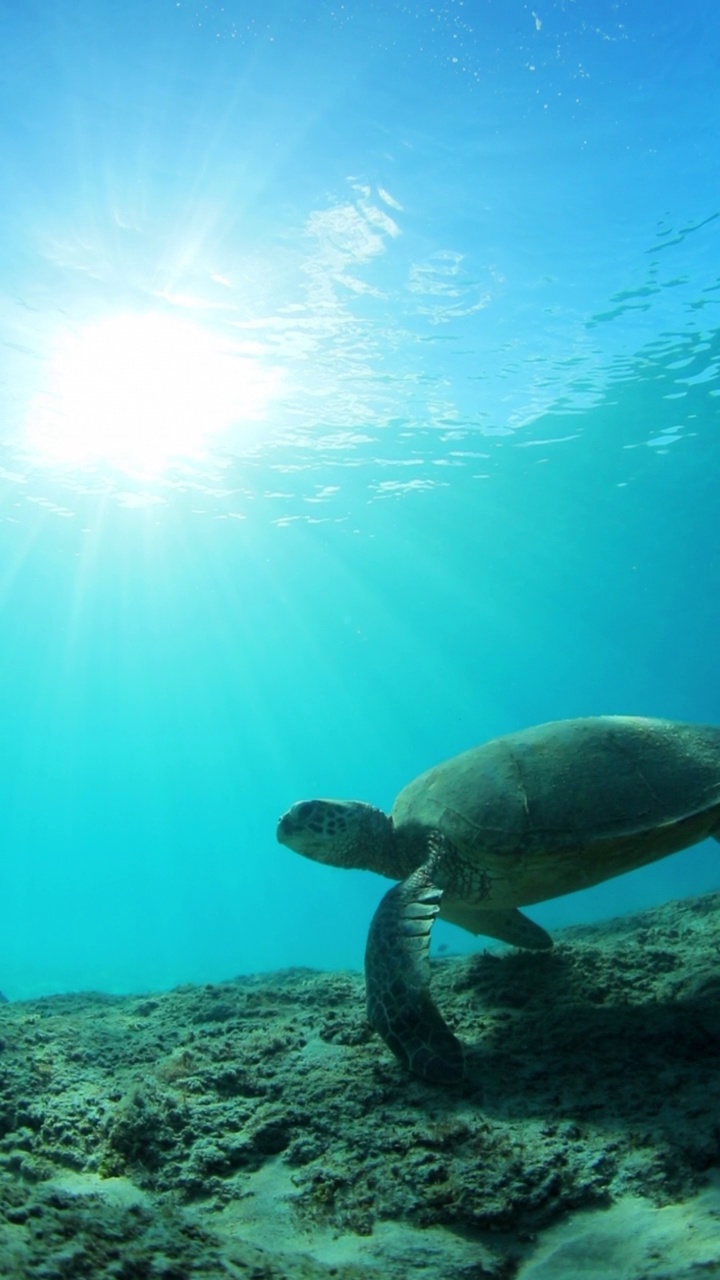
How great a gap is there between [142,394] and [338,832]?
1919 cm

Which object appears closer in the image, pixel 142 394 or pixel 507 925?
pixel 507 925

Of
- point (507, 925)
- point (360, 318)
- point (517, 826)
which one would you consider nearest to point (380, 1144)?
point (517, 826)

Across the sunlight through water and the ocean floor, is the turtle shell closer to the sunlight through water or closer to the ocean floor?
the ocean floor

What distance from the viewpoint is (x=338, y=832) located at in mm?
4492

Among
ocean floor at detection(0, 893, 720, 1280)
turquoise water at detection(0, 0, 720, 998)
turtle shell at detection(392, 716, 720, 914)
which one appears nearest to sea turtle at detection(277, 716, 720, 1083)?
turtle shell at detection(392, 716, 720, 914)

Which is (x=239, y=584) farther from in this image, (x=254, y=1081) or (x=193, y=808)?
(x=193, y=808)

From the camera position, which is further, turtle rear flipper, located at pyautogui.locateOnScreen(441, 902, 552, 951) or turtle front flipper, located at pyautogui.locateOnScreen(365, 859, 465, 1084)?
turtle rear flipper, located at pyautogui.locateOnScreen(441, 902, 552, 951)

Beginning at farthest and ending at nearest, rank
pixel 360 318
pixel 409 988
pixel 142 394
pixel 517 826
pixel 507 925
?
pixel 142 394 → pixel 360 318 → pixel 507 925 → pixel 517 826 → pixel 409 988

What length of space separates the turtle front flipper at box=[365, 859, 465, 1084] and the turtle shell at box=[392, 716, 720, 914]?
1.37 ft

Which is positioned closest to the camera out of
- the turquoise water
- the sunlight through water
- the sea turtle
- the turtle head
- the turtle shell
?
the sea turtle

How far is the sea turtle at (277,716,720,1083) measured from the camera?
3.67 m

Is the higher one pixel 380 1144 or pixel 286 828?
pixel 286 828

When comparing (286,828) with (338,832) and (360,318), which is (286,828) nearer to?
(338,832)

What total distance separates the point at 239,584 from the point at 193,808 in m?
103
